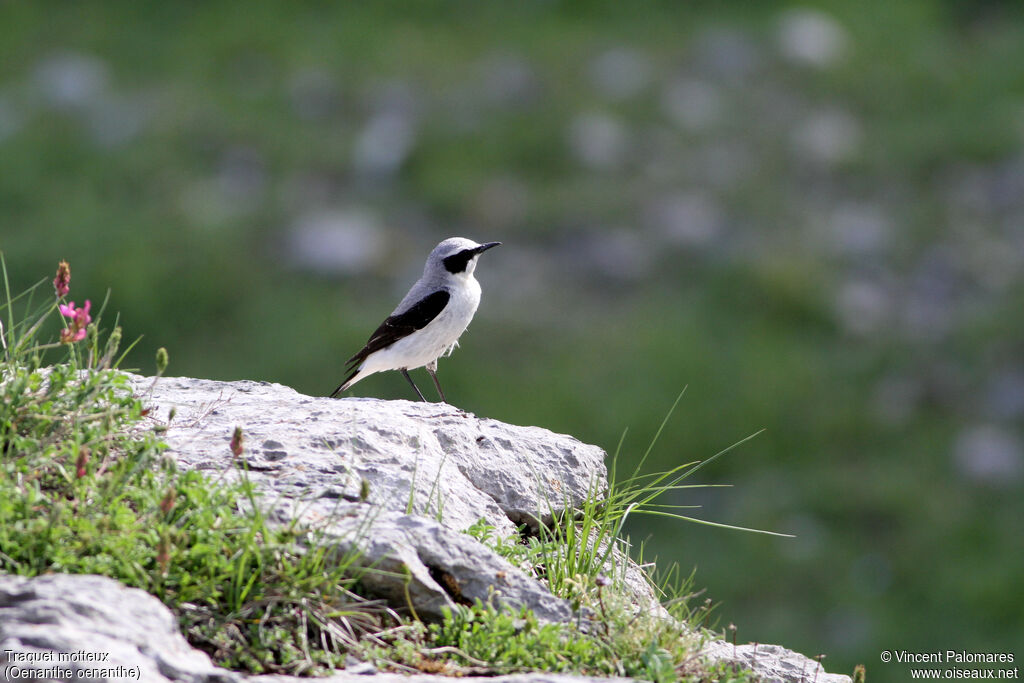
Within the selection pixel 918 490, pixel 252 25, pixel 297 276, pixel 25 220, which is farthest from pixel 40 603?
pixel 252 25

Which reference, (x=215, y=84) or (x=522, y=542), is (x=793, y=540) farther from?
(x=215, y=84)

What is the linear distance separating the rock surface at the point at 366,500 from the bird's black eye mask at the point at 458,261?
Answer: 1.89 metres

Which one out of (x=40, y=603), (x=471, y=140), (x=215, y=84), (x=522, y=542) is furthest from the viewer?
(x=215, y=84)

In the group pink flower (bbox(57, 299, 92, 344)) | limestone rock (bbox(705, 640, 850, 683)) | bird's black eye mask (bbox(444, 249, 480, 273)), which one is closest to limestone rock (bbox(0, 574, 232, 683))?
pink flower (bbox(57, 299, 92, 344))

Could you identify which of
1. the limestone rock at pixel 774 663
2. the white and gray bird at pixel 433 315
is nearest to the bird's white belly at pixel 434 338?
the white and gray bird at pixel 433 315

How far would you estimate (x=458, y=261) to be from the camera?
7.40 metres

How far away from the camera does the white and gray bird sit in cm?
721

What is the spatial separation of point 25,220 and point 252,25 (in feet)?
15.4

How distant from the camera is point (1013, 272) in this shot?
44.9 feet

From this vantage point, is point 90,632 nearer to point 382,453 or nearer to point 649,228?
point 382,453

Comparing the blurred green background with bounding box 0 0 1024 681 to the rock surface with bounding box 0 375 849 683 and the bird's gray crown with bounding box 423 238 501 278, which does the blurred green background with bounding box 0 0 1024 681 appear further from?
the rock surface with bounding box 0 375 849 683

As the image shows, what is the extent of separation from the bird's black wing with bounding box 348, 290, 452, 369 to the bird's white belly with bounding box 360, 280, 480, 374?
30mm

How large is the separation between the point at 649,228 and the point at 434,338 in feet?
24.6

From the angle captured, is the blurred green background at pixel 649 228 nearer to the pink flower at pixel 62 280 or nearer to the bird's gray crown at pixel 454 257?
the bird's gray crown at pixel 454 257
